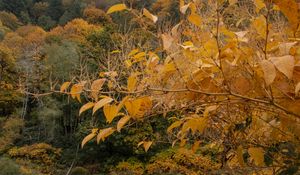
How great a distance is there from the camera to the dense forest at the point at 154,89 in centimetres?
57

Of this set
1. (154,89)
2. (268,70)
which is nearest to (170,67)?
(154,89)

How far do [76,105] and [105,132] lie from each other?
12739 millimetres

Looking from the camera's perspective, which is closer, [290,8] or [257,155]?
[290,8]

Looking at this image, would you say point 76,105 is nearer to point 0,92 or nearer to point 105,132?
point 0,92

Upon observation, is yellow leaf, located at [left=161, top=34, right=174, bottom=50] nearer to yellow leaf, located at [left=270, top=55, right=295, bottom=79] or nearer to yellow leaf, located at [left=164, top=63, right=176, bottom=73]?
yellow leaf, located at [left=164, top=63, right=176, bottom=73]

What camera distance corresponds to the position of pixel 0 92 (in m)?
14.0

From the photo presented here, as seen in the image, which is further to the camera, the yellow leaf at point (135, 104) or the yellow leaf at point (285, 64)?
the yellow leaf at point (135, 104)

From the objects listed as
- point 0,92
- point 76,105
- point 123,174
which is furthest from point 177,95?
point 0,92

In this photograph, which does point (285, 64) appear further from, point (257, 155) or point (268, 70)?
point (257, 155)

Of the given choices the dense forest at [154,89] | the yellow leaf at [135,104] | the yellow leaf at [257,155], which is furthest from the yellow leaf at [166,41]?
the yellow leaf at [257,155]

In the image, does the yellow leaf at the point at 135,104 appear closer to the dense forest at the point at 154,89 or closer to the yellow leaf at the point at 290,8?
the dense forest at the point at 154,89

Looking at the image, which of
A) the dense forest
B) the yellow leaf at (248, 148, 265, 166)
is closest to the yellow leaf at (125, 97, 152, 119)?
the dense forest

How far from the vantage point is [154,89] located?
59 cm

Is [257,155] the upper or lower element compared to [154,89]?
lower
